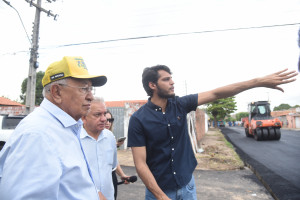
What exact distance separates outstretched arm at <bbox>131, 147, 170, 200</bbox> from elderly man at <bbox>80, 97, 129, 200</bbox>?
49 cm

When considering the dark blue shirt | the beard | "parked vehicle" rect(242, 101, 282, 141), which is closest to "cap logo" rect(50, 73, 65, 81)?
the dark blue shirt

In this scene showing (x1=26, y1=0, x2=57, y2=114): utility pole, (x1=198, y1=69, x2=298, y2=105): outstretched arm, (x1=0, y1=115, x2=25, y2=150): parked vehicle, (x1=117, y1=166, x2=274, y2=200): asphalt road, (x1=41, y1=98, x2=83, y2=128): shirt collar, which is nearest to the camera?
(x1=41, y1=98, x2=83, y2=128): shirt collar

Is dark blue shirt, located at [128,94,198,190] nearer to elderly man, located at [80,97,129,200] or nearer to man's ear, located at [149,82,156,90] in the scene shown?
man's ear, located at [149,82,156,90]

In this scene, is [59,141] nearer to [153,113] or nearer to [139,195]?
[153,113]

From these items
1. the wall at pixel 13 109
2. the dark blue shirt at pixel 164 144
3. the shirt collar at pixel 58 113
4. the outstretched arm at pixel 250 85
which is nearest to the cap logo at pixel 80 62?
the shirt collar at pixel 58 113

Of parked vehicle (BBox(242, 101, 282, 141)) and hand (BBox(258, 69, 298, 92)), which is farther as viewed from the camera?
parked vehicle (BBox(242, 101, 282, 141))

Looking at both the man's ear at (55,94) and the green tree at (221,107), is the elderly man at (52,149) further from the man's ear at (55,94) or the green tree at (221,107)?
the green tree at (221,107)

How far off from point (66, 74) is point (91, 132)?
136cm

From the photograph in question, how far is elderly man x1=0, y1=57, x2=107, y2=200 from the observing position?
95 centimetres

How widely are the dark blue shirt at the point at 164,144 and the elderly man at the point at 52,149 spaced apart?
86 cm

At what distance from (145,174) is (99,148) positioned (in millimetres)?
738

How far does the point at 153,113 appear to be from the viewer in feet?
7.67

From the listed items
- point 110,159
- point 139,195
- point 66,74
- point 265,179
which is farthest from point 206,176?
point 66,74

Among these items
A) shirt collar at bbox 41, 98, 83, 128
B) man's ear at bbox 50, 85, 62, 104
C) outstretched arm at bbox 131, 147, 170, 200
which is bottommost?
outstretched arm at bbox 131, 147, 170, 200
